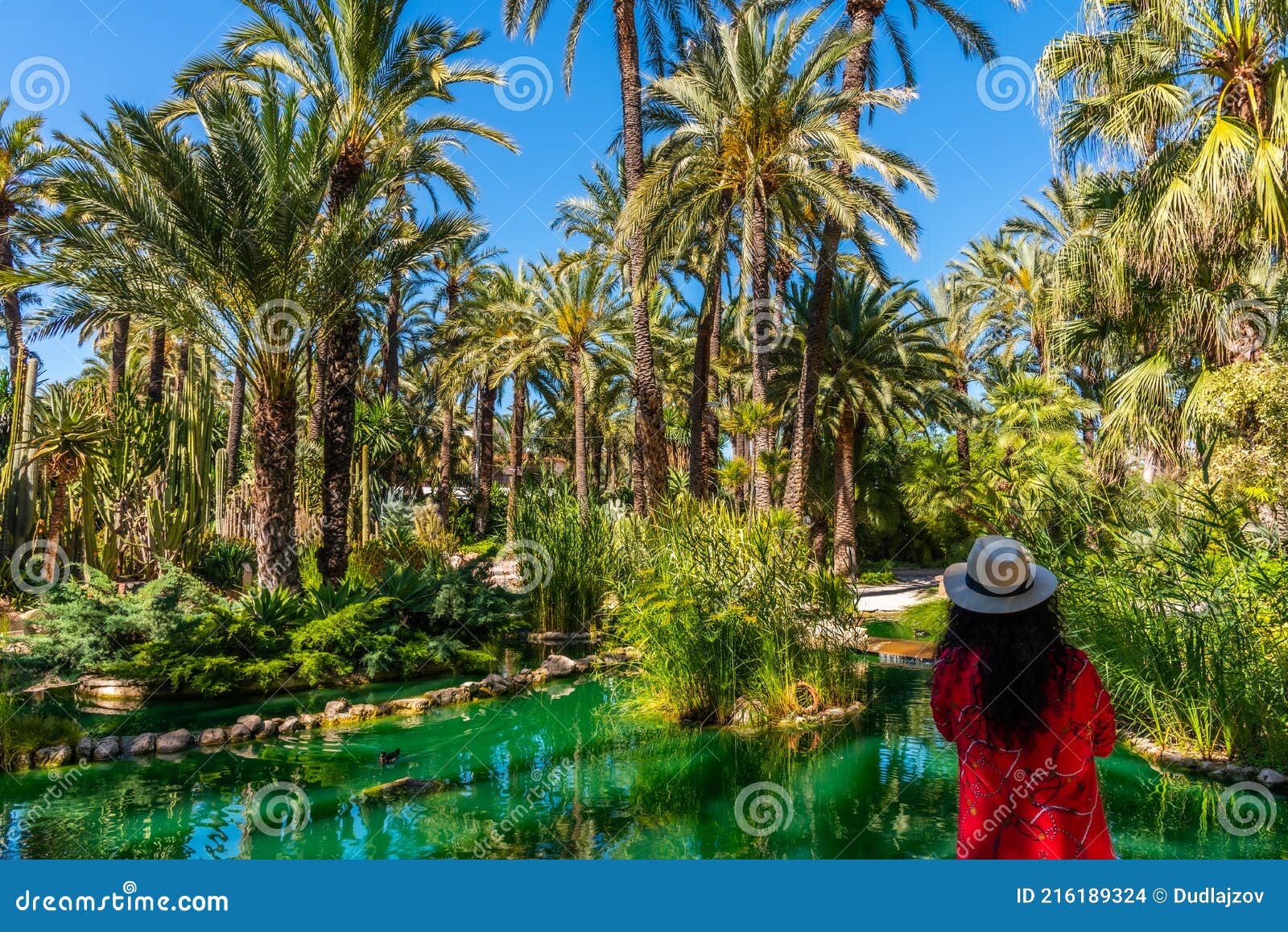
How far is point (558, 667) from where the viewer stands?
1116cm

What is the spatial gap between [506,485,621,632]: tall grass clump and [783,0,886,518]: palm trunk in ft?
12.6

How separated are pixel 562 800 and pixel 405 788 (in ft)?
3.77

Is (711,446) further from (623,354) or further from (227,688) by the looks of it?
(227,688)

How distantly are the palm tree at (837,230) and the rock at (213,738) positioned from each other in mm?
10006

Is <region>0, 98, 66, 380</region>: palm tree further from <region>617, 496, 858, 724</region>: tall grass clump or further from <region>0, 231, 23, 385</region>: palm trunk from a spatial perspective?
<region>617, 496, 858, 724</region>: tall grass clump

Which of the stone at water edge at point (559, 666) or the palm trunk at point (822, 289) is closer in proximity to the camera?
the stone at water edge at point (559, 666)

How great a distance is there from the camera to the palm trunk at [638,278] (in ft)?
50.3

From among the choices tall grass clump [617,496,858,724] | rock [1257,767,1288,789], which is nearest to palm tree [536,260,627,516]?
tall grass clump [617,496,858,724]

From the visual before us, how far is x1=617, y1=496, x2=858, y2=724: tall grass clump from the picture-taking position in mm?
8023

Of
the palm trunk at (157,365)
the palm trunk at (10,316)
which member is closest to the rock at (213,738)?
the palm trunk at (157,365)

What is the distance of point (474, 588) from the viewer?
40.1 ft

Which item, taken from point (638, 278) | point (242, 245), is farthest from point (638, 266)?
point (242, 245)

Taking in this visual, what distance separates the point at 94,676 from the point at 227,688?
1668 mm

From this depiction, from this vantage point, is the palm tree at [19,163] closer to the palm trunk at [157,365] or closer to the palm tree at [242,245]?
the palm trunk at [157,365]
